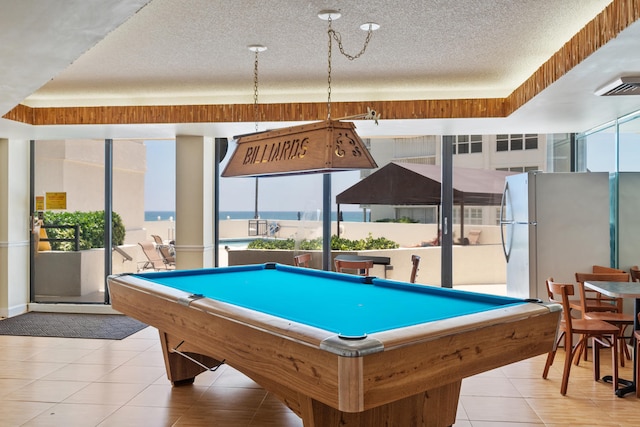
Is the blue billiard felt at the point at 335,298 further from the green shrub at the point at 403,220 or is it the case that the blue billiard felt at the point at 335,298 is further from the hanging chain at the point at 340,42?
the green shrub at the point at 403,220

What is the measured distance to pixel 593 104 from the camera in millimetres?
4645

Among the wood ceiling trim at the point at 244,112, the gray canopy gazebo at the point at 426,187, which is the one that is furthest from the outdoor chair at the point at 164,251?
the gray canopy gazebo at the point at 426,187

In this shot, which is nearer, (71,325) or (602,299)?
(602,299)

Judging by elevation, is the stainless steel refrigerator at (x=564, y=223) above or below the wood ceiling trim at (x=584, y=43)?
below

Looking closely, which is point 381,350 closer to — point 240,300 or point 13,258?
point 240,300

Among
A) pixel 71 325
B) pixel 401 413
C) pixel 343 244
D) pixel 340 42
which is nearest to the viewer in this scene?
pixel 401 413

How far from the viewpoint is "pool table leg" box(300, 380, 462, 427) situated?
2473mm

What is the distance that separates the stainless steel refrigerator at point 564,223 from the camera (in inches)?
209

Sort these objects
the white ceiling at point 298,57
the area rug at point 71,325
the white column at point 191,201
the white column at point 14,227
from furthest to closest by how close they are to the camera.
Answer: the white column at point 14,227, the white column at point 191,201, the area rug at point 71,325, the white ceiling at point 298,57

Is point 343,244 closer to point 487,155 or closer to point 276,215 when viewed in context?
point 276,215

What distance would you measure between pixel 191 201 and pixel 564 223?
4.26m

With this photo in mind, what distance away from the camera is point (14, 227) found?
269 inches

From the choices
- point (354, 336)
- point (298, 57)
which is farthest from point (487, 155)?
point (354, 336)

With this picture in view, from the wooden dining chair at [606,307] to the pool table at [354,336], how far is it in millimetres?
1739
